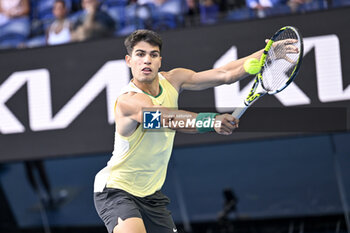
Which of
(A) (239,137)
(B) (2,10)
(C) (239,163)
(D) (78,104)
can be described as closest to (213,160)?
(C) (239,163)

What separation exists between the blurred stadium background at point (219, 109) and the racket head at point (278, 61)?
8.66 feet

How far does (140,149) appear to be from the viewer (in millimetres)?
4758

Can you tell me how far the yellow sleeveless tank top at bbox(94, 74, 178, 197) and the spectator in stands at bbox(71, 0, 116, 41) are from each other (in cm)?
311

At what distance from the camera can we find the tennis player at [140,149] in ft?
15.2

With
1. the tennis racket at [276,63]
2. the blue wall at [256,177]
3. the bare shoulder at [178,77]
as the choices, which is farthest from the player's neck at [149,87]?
the blue wall at [256,177]

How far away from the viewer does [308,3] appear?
745 cm

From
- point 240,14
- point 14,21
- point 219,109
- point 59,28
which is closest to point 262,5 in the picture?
point 240,14

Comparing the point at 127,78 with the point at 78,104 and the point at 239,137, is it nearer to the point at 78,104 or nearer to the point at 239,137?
the point at 78,104

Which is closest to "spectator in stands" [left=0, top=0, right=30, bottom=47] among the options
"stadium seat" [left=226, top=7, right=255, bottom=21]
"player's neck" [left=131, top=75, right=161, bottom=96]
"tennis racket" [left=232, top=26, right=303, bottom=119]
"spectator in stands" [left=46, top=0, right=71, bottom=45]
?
"spectator in stands" [left=46, top=0, right=71, bottom=45]

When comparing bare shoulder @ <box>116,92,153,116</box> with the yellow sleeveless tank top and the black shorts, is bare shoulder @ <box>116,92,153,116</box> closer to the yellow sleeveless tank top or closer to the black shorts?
the yellow sleeveless tank top

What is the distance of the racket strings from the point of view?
15.2 feet

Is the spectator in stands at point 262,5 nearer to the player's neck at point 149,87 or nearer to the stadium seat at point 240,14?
the stadium seat at point 240,14

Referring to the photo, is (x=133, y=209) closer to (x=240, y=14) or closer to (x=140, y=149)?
(x=140, y=149)

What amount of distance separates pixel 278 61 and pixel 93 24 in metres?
3.71
